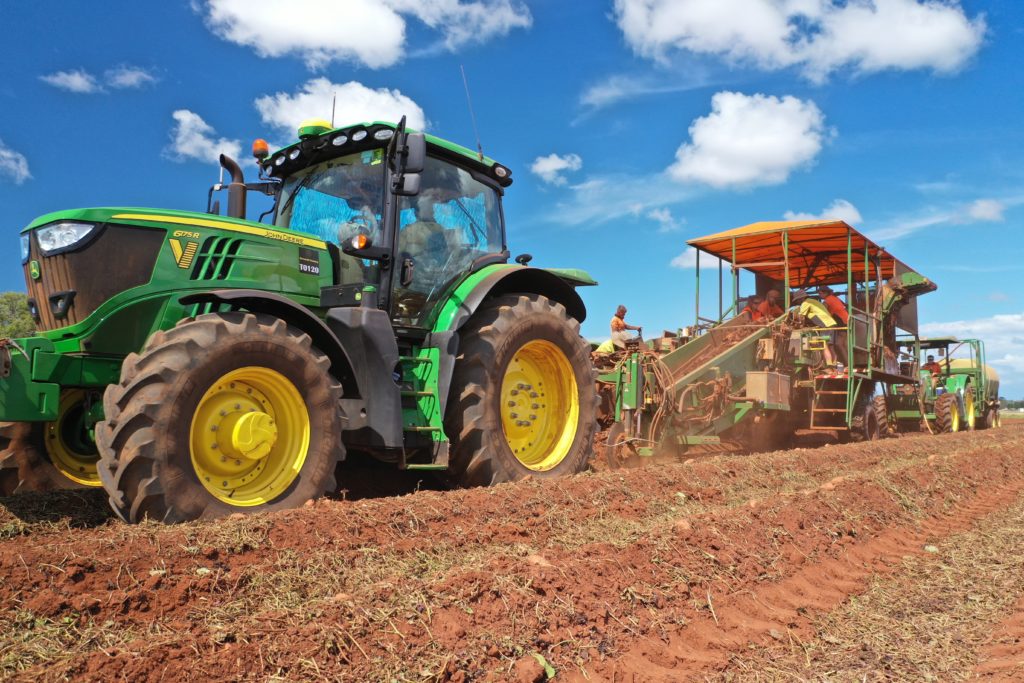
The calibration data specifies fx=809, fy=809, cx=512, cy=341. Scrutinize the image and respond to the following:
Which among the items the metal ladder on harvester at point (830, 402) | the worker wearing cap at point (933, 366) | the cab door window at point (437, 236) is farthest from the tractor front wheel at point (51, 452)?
the worker wearing cap at point (933, 366)

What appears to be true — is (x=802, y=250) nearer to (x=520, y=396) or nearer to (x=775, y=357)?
→ (x=775, y=357)

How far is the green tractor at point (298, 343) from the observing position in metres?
4.02

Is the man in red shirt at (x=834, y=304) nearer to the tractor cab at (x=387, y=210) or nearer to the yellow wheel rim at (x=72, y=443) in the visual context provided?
the tractor cab at (x=387, y=210)

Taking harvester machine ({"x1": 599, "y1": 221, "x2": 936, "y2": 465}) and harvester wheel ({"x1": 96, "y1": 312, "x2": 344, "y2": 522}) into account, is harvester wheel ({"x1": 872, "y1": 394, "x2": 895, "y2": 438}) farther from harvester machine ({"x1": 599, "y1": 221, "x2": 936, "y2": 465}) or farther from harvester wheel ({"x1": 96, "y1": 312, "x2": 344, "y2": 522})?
harvester wheel ({"x1": 96, "y1": 312, "x2": 344, "y2": 522})

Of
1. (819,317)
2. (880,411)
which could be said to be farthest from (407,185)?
(880,411)

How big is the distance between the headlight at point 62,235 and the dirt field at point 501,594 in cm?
143

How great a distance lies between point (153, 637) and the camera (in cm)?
274

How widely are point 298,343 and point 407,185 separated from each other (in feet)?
4.09

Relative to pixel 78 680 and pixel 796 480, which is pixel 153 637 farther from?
pixel 796 480

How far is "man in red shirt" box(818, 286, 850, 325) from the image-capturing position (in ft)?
40.7

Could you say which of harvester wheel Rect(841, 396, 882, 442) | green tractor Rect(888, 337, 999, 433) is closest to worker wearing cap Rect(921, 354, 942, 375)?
green tractor Rect(888, 337, 999, 433)

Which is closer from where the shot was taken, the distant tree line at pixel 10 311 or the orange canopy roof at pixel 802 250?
the orange canopy roof at pixel 802 250

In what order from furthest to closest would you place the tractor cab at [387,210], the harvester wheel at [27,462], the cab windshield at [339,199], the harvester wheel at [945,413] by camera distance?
the harvester wheel at [945,413] < the cab windshield at [339,199] < the tractor cab at [387,210] < the harvester wheel at [27,462]

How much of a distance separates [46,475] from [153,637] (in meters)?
2.86
